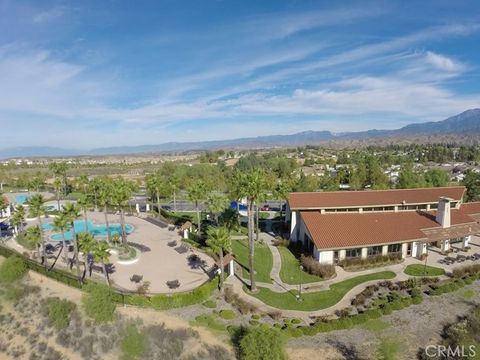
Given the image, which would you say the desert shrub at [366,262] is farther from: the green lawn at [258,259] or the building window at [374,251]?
the green lawn at [258,259]

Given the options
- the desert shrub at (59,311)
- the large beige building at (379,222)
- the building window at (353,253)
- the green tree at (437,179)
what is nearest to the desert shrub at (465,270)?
the large beige building at (379,222)

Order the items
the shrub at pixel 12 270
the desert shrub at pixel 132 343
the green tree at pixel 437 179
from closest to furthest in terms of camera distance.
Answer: the desert shrub at pixel 132 343
the shrub at pixel 12 270
the green tree at pixel 437 179

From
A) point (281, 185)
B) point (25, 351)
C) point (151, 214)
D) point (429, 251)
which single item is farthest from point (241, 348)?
point (151, 214)

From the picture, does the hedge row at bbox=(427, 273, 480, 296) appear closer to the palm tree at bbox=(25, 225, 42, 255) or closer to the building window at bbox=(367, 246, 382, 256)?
the building window at bbox=(367, 246, 382, 256)

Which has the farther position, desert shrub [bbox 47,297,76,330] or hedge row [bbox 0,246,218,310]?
hedge row [bbox 0,246,218,310]

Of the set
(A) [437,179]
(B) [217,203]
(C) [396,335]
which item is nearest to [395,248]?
(C) [396,335]

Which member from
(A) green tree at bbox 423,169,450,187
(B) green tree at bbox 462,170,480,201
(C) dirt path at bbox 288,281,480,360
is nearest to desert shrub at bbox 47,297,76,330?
(C) dirt path at bbox 288,281,480,360

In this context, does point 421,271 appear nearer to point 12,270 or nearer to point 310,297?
point 310,297

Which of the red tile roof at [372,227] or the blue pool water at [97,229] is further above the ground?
the red tile roof at [372,227]
